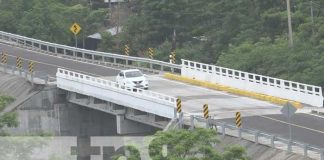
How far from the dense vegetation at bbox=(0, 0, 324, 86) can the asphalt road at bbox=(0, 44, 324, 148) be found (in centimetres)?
904

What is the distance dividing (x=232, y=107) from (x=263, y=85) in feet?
16.6

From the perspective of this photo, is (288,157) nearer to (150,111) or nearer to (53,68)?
(150,111)

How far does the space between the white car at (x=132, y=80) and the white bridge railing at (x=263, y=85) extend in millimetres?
4712

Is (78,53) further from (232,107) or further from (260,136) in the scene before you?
(260,136)

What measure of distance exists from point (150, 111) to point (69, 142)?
18366 mm

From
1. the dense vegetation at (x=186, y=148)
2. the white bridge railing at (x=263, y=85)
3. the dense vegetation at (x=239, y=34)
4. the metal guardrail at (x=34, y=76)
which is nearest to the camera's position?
the dense vegetation at (x=186, y=148)

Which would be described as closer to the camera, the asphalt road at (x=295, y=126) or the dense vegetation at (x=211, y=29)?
the asphalt road at (x=295, y=126)

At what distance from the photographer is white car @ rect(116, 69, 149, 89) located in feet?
199

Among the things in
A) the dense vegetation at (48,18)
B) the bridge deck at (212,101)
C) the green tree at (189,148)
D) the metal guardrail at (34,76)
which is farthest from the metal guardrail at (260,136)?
the dense vegetation at (48,18)

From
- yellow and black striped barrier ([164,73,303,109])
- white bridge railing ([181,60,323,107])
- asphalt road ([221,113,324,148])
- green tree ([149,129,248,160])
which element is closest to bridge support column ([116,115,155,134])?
yellow and black striped barrier ([164,73,303,109])

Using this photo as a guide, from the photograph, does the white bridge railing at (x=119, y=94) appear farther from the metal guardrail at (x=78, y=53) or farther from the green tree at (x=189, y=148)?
the green tree at (x=189, y=148)

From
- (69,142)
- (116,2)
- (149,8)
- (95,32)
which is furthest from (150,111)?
(116,2)

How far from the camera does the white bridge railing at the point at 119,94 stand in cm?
5116

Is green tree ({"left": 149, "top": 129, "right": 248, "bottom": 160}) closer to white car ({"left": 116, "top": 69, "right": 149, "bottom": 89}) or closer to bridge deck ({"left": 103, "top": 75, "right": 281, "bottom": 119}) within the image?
bridge deck ({"left": 103, "top": 75, "right": 281, "bottom": 119})
